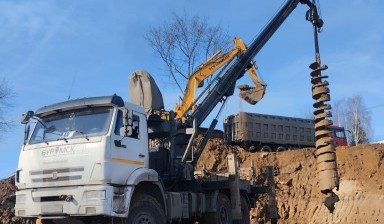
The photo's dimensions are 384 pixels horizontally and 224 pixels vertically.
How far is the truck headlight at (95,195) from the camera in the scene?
1002 cm

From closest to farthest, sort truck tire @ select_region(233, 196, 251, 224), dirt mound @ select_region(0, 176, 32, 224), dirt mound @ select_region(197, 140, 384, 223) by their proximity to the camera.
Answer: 1. truck tire @ select_region(233, 196, 251, 224)
2. dirt mound @ select_region(0, 176, 32, 224)
3. dirt mound @ select_region(197, 140, 384, 223)

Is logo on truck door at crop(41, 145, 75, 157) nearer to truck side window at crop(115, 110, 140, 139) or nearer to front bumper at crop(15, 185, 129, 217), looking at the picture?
front bumper at crop(15, 185, 129, 217)

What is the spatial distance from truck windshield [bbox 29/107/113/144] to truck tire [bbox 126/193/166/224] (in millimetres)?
1773

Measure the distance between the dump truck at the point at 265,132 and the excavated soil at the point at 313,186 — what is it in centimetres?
189

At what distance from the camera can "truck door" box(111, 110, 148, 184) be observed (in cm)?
1051

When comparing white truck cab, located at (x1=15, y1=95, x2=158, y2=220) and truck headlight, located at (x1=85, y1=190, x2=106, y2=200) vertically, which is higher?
white truck cab, located at (x1=15, y1=95, x2=158, y2=220)

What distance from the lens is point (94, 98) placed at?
436 inches

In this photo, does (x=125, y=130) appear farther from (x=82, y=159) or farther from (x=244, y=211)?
(x=244, y=211)

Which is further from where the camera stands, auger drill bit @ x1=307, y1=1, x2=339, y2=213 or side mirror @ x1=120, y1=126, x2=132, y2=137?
auger drill bit @ x1=307, y1=1, x2=339, y2=213

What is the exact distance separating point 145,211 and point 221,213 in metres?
4.38

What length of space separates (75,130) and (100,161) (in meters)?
1.13

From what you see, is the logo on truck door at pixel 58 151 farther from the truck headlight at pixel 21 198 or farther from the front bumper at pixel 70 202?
the truck headlight at pixel 21 198

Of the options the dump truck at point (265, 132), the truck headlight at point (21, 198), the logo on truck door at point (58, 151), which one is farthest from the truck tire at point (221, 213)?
the dump truck at point (265, 132)

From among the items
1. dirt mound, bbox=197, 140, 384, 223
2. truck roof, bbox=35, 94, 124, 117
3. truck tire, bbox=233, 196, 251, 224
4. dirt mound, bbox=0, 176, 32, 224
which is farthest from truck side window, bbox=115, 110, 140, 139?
dirt mound, bbox=197, 140, 384, 223
